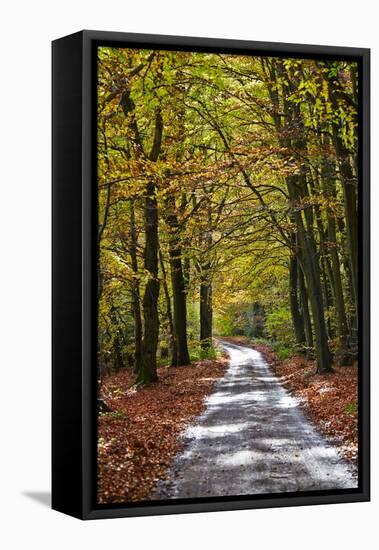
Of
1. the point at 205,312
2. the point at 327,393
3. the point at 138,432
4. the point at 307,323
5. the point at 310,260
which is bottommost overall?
the point at 138,432

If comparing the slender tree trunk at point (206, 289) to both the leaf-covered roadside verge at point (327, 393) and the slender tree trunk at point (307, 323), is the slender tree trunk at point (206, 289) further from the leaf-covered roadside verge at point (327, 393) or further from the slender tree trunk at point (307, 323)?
the slender tree trunk at point (307, 323)

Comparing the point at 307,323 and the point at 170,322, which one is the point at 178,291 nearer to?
the point at 170,322

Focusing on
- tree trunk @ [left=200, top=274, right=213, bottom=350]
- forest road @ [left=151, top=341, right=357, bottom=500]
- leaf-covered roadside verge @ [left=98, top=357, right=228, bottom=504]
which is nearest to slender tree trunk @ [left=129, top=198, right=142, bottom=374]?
leaf-covered roadside verge @ [left=98, top=357, right=228, bottom=504]

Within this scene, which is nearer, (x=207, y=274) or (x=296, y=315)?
(x=207, y=274)

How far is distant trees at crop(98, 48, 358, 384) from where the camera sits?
35.4ft

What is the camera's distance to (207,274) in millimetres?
11344

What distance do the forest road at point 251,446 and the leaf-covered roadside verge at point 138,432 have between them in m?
0.15

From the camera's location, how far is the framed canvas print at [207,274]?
10.6m

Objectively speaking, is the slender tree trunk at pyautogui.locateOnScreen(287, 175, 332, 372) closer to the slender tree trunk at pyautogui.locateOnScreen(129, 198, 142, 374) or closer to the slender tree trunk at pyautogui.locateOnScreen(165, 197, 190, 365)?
the slender tree trunk at pyautogui.locateOnScreen(165, 197, 190, 365)

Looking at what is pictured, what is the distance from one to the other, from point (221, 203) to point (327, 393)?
2.44 m

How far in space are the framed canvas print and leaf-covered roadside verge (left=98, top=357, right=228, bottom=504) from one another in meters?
0.02

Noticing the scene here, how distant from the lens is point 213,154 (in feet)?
37.1

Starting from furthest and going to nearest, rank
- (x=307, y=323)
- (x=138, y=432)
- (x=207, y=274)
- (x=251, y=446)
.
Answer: (x=307, y=323) < (x=207, y=274) < (x=251, y=446) < (x=138, y=432)

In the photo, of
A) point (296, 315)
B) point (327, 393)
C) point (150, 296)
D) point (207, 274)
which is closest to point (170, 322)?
point (150, 296)
